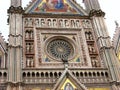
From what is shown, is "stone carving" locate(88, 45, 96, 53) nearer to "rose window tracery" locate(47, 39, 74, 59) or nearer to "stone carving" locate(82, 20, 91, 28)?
"rose window tracery" locate(47, 39, 74, 59)

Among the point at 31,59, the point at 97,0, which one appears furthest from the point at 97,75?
the point at 97,0

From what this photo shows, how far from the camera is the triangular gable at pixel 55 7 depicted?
1973 centimetres

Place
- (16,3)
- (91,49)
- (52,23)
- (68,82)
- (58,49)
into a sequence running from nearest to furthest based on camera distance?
(68,82)
(58,49)
(91,49)
(52,23)
(16,3)

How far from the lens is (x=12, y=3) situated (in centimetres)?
1936

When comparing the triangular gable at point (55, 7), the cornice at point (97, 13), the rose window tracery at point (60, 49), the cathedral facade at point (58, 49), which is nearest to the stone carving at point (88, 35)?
the cathedral facade at point (58, 49)

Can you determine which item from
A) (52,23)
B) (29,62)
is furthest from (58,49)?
(29,62)

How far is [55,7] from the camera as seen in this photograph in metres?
20.2

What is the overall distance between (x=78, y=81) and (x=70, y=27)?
4.93 m

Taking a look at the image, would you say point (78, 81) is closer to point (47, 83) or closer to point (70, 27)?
point (47, 83)

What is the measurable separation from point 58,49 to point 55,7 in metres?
3.99

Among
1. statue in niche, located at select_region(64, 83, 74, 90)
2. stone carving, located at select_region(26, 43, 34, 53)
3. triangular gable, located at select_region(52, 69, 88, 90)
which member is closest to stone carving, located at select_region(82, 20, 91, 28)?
stone carving, located at select_region(26, 43, 34, 53)

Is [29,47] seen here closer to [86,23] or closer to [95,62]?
[95,62]

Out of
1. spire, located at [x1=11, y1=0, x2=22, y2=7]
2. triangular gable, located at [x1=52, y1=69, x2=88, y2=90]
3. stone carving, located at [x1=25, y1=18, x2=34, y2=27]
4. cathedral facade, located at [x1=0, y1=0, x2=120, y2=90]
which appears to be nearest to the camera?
triangular gable, located at [x1=52, y1=69, x2=88, y2=90]

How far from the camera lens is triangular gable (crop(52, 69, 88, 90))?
15012mm
